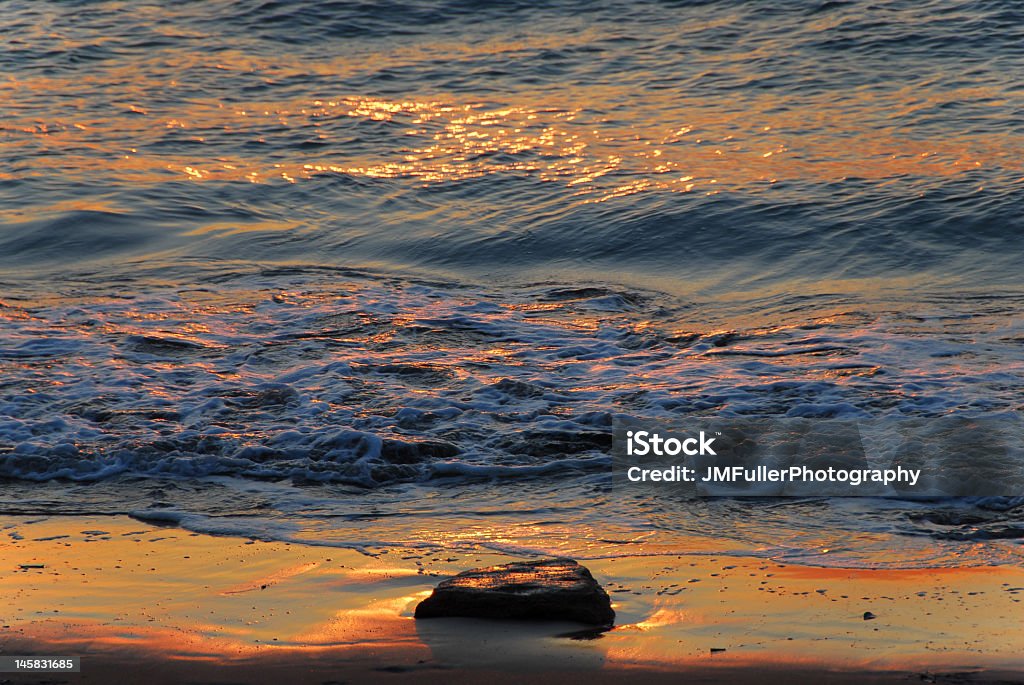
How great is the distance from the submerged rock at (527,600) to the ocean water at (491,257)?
0.81 meters

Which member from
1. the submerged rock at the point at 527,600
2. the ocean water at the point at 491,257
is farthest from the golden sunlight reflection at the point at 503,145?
the submerged rock at the point at 527,600

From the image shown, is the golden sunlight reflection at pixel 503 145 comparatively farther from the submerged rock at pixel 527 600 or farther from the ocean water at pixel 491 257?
the submerged rock at pixel 527 600

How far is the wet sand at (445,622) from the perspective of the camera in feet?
11.1

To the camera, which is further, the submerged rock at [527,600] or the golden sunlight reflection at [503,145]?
the golden sunlight reflection at [503,145]

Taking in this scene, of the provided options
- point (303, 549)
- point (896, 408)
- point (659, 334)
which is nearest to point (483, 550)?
point (303, 549)

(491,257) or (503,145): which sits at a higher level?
(503,145)

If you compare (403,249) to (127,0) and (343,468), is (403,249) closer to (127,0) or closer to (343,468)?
(343,468)

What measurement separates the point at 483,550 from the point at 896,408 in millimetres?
2962

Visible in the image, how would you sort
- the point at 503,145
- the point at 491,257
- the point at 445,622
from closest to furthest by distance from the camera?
the point at 445,622 < the point at 491,257 < the point at 503,145

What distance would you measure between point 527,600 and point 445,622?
10.8 inches

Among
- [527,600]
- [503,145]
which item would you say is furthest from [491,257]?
[527,600]

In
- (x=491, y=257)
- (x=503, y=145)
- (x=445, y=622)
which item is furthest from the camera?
(x=503, y=145)

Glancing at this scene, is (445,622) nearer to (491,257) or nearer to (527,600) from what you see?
(527,600)

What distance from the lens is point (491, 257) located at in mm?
11125
